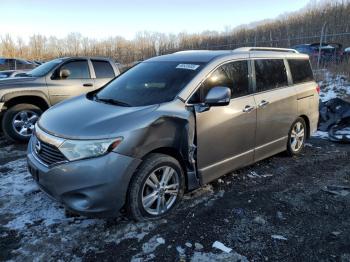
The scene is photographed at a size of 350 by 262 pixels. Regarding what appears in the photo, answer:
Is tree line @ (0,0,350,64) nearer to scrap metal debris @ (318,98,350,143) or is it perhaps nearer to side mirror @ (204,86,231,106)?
scrap metal debris @ (318,98,350,143)

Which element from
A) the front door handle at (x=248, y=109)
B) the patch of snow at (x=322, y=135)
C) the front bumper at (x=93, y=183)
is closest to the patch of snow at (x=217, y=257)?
the front bumper at (x=93, y=183)

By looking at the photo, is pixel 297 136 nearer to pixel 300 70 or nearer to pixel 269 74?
pixel 300 70

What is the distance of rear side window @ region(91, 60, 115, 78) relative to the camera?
8086mm

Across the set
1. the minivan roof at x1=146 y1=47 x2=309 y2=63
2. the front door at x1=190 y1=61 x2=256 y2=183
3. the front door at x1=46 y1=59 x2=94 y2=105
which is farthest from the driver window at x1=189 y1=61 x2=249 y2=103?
the front door at x1=46 y1=59 x2=94 y2=105

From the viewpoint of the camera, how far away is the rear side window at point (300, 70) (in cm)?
561

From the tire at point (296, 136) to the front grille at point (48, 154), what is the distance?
3.77 m

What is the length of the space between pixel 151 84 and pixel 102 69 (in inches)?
168

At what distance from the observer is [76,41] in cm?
5141

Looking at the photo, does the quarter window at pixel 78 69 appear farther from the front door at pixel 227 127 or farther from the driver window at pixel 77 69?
the front door at pixel 227 127

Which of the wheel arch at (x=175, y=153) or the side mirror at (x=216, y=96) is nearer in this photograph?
the wheel arch at (x=175, y=153)

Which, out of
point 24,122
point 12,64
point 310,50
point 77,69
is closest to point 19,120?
point 24,122

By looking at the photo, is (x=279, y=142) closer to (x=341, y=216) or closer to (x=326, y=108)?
(x=341, y=216)

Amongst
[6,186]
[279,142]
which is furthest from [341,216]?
[6,186]

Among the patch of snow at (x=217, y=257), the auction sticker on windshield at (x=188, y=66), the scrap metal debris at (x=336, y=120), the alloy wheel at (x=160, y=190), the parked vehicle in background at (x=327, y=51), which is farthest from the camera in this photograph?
the parked vehicle in background at (x=327, y=51)
